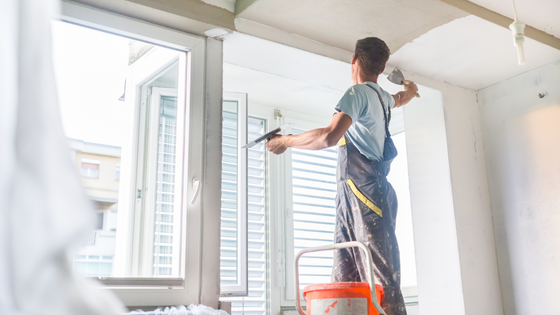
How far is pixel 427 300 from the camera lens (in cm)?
292

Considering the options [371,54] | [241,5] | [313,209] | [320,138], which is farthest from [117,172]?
[313,209]

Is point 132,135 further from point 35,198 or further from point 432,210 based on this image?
point 35,198

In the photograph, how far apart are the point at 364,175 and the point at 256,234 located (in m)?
1.60

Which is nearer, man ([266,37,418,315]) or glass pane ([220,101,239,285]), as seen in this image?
man ([266,37,418,315])

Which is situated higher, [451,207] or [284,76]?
[284,76]

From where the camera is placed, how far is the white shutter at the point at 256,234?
3187mm

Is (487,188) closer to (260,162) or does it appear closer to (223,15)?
(260,162)

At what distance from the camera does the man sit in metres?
1.78

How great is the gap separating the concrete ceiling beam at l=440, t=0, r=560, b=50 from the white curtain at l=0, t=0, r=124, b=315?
2.19 metres

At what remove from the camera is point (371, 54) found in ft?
6.77

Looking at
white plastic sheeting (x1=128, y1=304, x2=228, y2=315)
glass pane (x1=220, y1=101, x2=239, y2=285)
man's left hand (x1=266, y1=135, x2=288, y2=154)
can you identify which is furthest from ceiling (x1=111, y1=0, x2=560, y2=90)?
white plastic sheeting (x1=128, y1=304, x2=228, y2=315)

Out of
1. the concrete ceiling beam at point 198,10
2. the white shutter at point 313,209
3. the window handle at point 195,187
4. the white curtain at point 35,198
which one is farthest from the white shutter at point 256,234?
the white curtain at point 35,198

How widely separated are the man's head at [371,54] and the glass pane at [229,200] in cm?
100

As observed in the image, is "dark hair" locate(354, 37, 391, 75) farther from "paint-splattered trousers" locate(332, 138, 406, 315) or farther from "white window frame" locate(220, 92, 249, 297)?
"white window frame" locate(220, 92, 249, 297)
